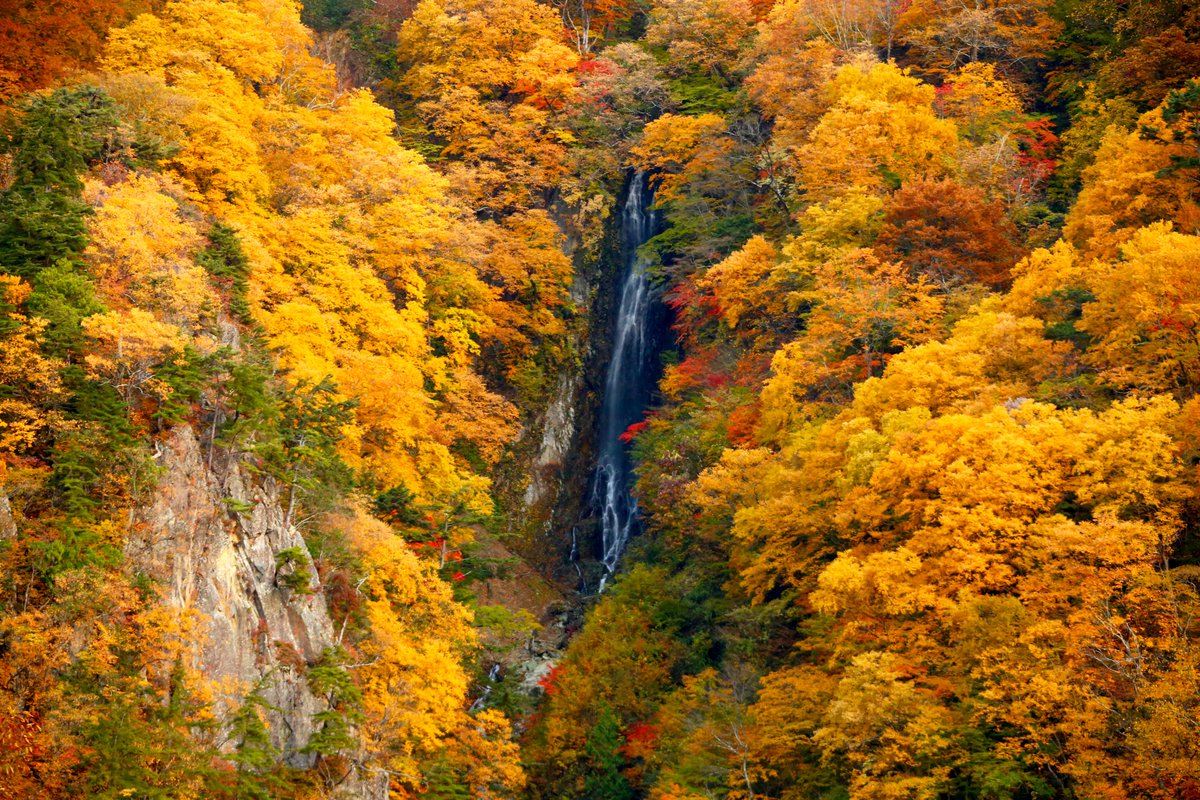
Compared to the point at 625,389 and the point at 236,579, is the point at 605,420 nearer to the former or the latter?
the point at 625,389

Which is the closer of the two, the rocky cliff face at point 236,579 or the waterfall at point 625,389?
the rocky cliff face at point 236,579

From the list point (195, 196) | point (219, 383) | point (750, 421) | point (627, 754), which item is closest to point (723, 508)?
point (750, 421)

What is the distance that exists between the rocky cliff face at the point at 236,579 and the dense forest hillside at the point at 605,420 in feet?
0.37

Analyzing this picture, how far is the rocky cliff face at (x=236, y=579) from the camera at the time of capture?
22547 mm

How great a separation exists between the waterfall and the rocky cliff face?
Result: 70.2 ft

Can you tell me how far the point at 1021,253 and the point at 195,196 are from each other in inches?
981

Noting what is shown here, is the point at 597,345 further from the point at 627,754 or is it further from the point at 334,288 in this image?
the point at 627,754

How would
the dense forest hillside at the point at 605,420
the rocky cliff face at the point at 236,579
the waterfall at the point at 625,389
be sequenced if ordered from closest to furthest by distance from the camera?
1. the dense forest hillside at the point at 605,420
2. the rocky cliff face at the point at 236,579
3. the waterfall at the point at 625,389

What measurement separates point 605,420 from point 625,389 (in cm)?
162

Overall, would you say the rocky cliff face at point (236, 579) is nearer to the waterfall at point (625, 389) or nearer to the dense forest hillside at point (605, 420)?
the dense forest hillside at point (605, 420)

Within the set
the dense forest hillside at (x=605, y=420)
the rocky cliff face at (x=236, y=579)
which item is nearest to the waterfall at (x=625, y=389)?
the dense forest hillside at (x=605, y=420)

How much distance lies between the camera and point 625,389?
49438mm

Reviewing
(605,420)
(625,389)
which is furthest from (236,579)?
(625,389)

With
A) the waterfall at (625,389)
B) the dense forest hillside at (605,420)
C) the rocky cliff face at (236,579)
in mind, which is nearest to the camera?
the dense forest hillside at (605,420)
